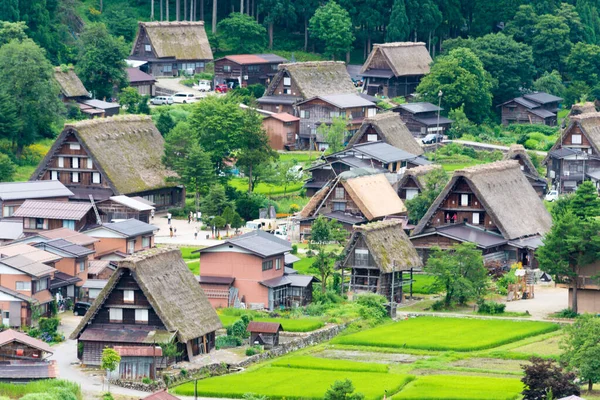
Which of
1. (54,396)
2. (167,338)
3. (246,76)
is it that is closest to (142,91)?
(246,76)

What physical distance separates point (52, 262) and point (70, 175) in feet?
63.6

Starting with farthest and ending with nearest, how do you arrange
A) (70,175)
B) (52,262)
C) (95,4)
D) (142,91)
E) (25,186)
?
(95,4), (142,91), (70,175), (25,186), (52,262)

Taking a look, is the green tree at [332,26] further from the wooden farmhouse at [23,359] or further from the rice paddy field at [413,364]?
the wooden farmhouse at [23,359]

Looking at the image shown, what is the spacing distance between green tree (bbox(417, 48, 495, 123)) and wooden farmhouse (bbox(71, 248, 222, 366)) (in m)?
49.6

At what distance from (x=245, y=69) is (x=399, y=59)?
10213mm

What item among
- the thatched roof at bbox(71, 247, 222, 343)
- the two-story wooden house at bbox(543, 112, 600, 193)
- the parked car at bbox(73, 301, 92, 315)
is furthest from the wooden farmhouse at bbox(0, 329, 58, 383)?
the two-story wooden house at bbox(543, 112, 600, 193)

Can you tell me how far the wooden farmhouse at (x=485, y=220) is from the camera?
82.3 m

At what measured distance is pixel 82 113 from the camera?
102062 mm

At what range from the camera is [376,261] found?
7494cm

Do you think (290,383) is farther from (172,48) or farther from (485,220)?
(172,48)

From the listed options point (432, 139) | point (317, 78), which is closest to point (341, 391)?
point (432, 139)

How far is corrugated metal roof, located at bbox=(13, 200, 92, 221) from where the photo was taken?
80938 millimetres

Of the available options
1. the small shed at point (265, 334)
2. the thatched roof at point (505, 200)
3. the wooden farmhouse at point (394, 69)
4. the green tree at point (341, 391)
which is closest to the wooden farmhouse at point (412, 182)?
the thatched roof at point (505, 200)

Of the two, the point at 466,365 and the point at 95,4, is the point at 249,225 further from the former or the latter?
the point at 95,4
